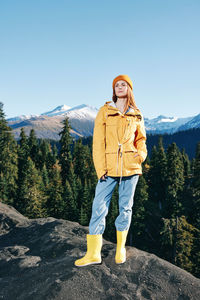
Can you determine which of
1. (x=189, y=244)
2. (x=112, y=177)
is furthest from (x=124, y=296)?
(x=189, y=244)

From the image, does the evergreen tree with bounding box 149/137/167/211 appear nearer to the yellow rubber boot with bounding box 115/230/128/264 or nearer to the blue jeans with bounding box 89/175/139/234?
the yellow rubber boot with bounding box 115/230/128/264

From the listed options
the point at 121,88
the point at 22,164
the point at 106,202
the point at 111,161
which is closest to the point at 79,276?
the point at 106,202

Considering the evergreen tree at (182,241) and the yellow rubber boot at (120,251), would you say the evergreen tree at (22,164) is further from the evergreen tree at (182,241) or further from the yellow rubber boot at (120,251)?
the yellow rubber boot at (120,251)

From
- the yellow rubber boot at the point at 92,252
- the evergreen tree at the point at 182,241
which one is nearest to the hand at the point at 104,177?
the yellow rubber boot at the point at 92,252

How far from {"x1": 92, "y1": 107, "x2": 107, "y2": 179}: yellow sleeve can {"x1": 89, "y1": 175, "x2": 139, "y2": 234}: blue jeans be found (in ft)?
0.93

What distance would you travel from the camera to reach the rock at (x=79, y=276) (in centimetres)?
431

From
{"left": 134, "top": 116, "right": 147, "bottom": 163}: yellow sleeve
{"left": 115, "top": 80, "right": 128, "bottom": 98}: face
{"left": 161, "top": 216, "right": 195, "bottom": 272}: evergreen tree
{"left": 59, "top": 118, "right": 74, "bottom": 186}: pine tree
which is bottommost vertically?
{"left": 161, "top": 216, "right": 195, "bottom": 272}: evergreen tree

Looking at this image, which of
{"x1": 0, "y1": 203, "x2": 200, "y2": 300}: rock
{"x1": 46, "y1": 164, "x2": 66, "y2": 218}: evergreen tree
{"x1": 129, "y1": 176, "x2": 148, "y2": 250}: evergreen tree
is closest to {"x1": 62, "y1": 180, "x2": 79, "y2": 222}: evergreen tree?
{"x1": 46, "y1": 164, "x2": 66, "y2": 218}: evergreen tree

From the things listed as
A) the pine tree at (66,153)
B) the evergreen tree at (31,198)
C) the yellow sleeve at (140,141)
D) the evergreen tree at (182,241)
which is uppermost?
the yellow sleeve at (140,141)

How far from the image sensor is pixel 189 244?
991 inches

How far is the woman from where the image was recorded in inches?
196

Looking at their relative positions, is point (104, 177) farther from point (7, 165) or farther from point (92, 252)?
point (7, 165)

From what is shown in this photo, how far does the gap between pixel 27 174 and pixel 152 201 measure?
27.0 m

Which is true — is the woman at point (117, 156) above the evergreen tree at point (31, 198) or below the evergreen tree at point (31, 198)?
above
